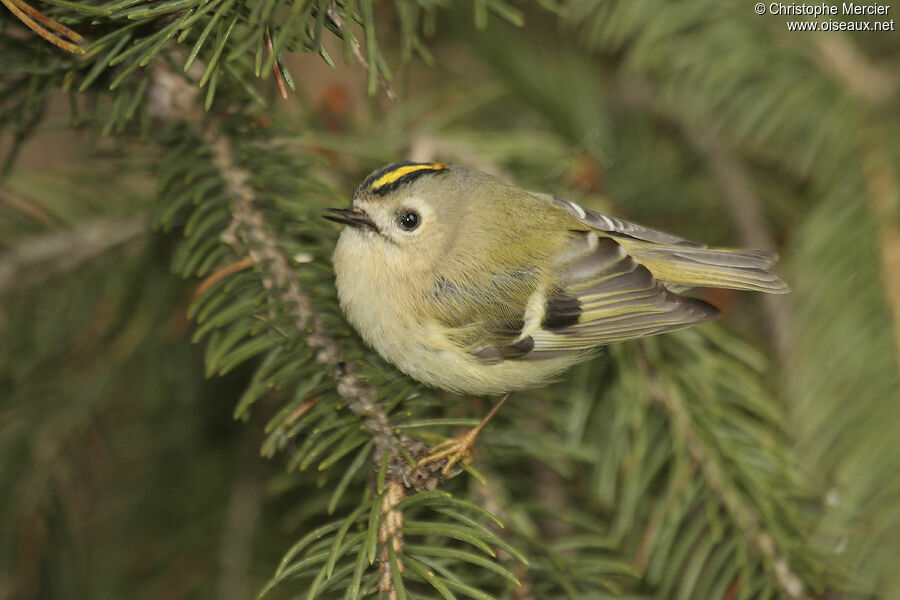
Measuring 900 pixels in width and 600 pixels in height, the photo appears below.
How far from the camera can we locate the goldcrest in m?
1.35

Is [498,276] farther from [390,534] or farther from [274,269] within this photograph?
[390,534]

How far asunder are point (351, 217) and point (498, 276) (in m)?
0.33

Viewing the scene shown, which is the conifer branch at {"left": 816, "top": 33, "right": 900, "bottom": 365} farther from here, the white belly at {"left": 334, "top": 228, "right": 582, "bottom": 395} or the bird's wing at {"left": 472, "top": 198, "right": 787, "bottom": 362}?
the white belly at {"left": 334, "top": 228, "right": 582, "bottom": 395}

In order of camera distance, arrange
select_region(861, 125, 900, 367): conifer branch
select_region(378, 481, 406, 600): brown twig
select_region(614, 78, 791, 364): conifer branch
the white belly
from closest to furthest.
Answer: select_region(378, 481, 406, 600): brown twig
the white belly
select_region(861, 125, 900, 367): conifer branch
select_region(614, 78, 791, 364): conifer branch

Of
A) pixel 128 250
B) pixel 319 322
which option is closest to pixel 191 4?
pixel 319 322

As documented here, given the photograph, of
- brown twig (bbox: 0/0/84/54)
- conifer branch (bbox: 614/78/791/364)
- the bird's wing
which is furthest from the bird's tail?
brown twig (bbox: 0/0/84/54)

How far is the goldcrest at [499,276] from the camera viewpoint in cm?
135

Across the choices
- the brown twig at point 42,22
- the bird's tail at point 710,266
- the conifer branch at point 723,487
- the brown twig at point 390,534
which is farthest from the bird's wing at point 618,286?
the brown twig at point 42,22

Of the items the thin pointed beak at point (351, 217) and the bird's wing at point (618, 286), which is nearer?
the thin pointed beak at point (351, 217)

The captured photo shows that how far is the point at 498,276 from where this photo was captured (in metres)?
1.49

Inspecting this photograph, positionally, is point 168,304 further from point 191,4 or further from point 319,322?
point 191,4

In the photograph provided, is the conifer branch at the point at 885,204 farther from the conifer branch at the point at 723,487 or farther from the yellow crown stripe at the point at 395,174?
the yellow crown stripe at the point at 395,174

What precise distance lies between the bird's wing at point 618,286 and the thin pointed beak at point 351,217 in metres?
0.29

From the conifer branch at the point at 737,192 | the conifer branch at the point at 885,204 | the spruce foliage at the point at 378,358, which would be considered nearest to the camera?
the spruce foliage at the point at 378,358
